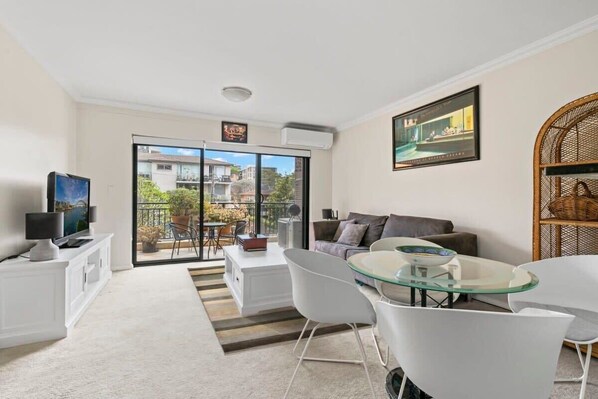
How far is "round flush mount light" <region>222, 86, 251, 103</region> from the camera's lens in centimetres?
347

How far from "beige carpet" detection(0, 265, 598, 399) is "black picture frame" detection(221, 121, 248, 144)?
3.06 meters

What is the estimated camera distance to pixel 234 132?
490 cm

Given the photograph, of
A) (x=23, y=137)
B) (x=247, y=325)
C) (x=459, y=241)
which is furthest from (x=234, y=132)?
(x=459, y=241)

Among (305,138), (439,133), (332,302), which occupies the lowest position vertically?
(332,302)

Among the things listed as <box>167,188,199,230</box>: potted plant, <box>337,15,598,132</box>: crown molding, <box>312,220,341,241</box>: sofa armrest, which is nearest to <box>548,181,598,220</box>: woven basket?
<box>337,15,598,132</box>: crown molding

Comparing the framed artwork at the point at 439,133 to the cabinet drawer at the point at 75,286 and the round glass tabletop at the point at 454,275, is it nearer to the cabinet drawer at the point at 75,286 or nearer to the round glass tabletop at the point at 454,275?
the round glass tabletop at the point at 454,275

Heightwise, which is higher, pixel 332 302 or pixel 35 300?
pixel 332 302

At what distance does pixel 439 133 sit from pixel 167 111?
152 inches

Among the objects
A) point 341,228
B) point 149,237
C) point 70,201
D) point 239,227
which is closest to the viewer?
point 70,201

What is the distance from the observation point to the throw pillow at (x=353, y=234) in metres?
3.85

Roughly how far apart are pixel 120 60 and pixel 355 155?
3550mm

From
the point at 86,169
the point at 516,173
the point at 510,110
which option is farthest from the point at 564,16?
the point at 86,169

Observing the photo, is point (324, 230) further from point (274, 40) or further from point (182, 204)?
point (274, 40)

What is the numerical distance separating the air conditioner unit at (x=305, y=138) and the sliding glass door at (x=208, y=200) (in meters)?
0.43
